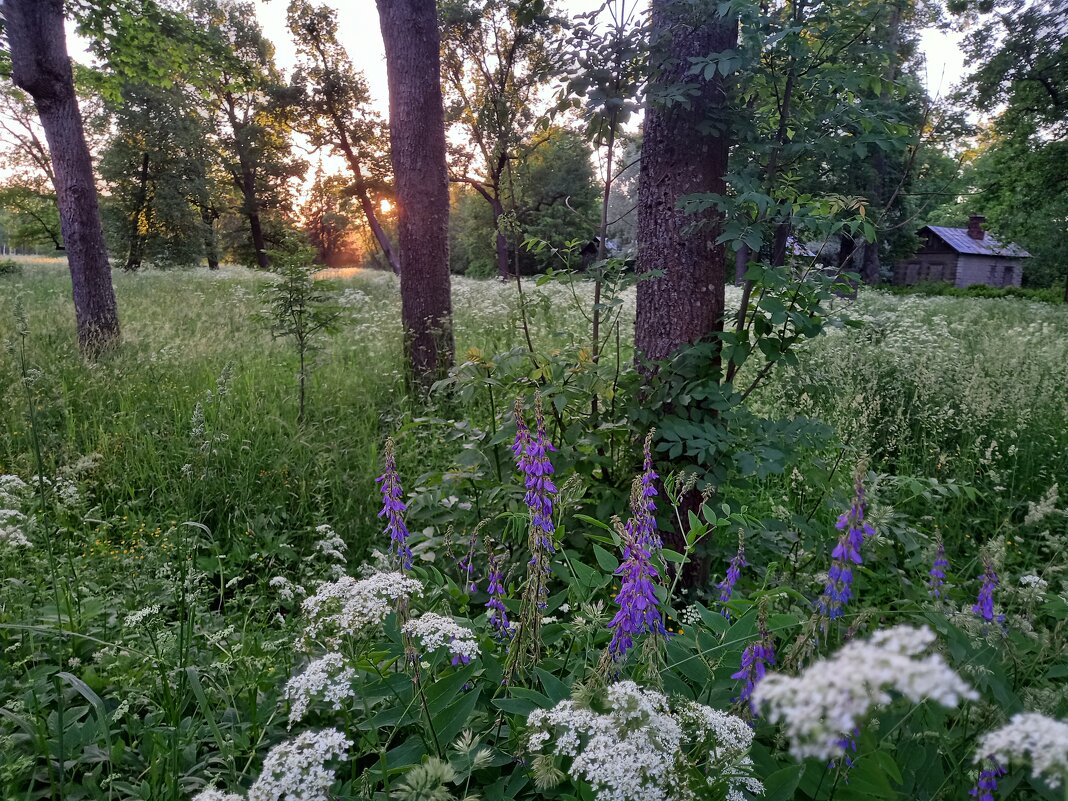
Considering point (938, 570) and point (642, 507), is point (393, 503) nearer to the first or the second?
point (642, 507)

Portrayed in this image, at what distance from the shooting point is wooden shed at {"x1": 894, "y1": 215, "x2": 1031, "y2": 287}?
42.9 m

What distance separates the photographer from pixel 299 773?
104 centimetres

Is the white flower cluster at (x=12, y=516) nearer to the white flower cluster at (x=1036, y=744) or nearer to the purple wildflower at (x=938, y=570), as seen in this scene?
the white flower cluster at (x=1036, y=744)

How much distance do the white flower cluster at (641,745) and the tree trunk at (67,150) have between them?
7268 millimetres

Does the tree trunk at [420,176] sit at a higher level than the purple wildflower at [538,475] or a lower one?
higher

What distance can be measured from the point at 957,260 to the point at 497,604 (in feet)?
175

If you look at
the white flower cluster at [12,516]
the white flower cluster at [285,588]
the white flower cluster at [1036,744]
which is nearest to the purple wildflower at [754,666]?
the white flower cluster at [1036,744]

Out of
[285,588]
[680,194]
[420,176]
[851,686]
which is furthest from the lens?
[420,176]

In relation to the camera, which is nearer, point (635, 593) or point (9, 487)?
point (635, 593)

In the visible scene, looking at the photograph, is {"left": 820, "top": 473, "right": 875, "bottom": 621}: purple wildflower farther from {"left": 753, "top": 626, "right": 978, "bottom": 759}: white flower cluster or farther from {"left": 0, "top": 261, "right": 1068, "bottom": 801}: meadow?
{"left": 753, "top": 626, "right": 978, "bottom": 759}: white flower cluster

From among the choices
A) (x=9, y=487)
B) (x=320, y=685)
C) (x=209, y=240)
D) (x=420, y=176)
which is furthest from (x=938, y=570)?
(x=209, y=240)

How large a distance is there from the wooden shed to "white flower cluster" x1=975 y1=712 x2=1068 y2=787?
1973 inches

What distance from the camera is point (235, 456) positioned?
4273mm

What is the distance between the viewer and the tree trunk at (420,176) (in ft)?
18.4
